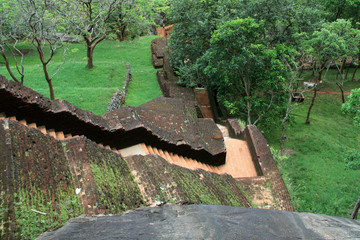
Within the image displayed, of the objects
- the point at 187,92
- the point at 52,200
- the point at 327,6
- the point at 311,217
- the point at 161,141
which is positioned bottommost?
the point at 187,92

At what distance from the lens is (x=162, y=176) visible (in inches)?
209

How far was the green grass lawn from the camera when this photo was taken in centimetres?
1316

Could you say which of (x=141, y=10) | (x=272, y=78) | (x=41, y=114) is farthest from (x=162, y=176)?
(x=141, y=10)

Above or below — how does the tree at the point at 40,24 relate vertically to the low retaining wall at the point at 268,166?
above

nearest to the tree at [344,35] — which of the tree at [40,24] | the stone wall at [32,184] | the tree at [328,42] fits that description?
the tree at [328,42]

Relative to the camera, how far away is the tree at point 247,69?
1287 cm

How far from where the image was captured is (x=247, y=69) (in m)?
14.1

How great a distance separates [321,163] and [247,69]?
5.38 m

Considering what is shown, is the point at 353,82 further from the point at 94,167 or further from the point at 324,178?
the point at 94,167

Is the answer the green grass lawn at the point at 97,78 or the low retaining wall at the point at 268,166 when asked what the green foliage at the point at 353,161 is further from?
the green grass lawn at the point at 97,78

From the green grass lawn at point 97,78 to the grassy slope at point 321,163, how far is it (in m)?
7.86

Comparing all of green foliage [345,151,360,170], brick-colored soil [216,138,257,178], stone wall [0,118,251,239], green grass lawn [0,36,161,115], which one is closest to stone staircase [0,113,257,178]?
brick-colored soil [216,138,257,178]

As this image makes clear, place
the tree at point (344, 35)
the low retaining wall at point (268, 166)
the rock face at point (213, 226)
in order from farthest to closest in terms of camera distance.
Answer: the tree at point (344, 35) < the low retaining wall at point (268, 166) < the rock face at point (213, 226)

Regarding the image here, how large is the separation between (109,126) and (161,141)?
5.45ft
